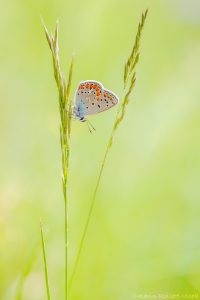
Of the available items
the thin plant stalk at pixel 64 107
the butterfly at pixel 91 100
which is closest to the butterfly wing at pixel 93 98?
the butterfly at pixel 91 100

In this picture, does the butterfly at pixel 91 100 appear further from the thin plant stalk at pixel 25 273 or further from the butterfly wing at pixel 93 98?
the thin plant stalk at pixel 25 273

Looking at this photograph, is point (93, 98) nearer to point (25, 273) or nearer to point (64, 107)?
point (64, 107)

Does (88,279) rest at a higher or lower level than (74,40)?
lower

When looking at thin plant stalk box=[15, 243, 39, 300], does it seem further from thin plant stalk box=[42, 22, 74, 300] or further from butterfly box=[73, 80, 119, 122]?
butterfly box=[73, 80, 119, 122]

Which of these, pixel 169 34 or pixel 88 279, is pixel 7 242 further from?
pixel 169 34

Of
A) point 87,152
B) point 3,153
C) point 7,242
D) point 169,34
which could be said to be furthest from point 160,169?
point 169,34

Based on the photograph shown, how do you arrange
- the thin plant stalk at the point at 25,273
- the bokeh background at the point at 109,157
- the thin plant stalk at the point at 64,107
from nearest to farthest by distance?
the thin plant stalk at the point at 64,107 < the thin plant stalk at the point at 25,273 < the bokeh background at the point at 109,157

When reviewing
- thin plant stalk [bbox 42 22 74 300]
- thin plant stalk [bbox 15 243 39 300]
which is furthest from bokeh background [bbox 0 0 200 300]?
thin plant stalk [bbox 42 22 74 300]
